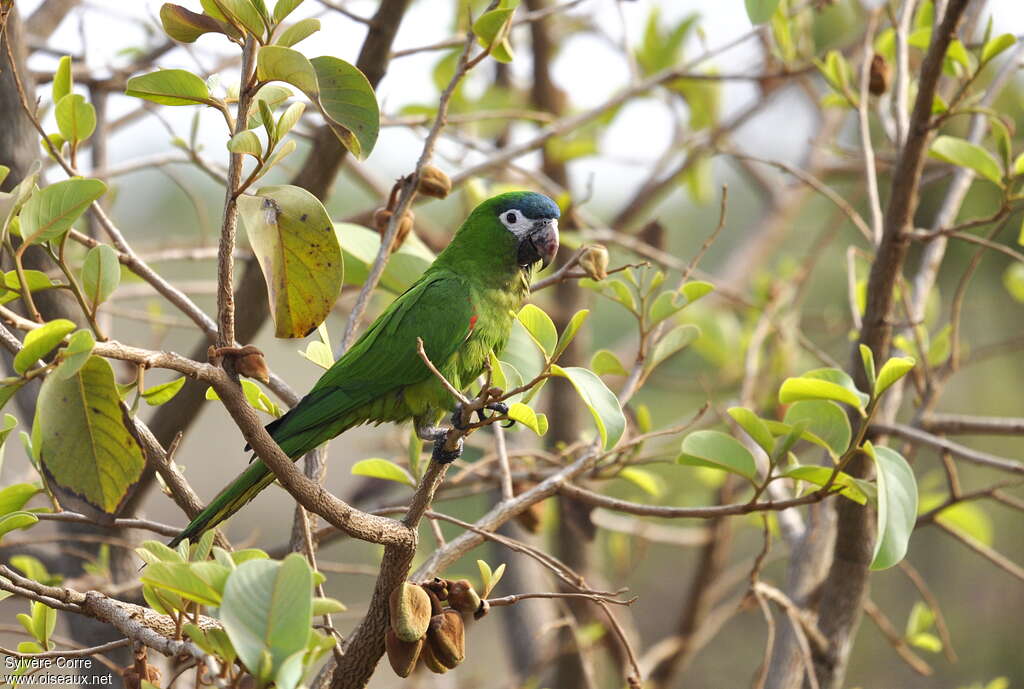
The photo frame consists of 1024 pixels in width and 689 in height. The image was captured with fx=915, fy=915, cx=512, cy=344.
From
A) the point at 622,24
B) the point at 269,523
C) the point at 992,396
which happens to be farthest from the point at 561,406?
the point at 992,396

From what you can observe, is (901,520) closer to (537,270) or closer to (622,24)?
(537,270)

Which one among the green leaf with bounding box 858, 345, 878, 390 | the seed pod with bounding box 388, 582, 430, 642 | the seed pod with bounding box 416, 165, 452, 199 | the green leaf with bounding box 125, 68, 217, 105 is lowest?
the seed pod with bounding box 388, 582, 430, 642

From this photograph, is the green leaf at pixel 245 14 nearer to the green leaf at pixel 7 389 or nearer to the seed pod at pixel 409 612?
the green leaf at pixel 7 389

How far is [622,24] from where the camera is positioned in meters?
2.93

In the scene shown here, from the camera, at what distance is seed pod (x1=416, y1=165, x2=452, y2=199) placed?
1874 millimetres

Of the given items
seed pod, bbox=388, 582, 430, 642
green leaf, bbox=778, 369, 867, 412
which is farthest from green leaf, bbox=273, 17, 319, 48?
green leaf, bbox=778, 369, 867, 412

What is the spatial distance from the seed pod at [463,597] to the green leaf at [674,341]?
0.70 metres

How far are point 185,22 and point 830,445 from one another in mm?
1215

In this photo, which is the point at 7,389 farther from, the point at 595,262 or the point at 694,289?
the point at 694,289

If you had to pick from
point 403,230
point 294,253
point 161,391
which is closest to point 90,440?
point 161,391

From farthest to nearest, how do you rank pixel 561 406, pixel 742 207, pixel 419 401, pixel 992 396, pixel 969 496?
pixel 742 207 < pixel 992 396 < pixel 561 406 < pixel 419 401 < pixel 969 496

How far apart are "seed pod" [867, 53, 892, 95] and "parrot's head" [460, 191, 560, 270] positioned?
2.82 feet

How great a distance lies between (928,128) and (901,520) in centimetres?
94

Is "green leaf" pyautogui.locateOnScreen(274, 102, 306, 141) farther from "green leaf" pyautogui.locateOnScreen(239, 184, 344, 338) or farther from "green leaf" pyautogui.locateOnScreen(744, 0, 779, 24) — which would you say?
"green leaf" pyautogui.locateOnScreen(744, 0, 779, 24)
